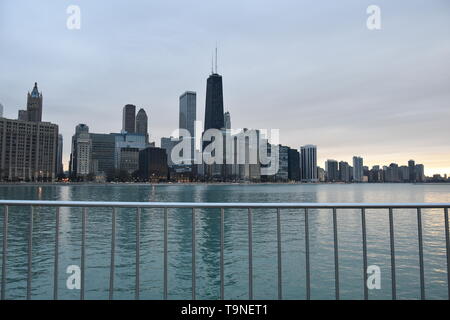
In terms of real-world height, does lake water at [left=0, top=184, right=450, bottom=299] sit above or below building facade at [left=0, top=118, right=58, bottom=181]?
below

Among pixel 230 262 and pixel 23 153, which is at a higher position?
pixel 23 153

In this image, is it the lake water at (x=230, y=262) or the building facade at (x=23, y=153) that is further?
the building facade at (x=23, y=153)

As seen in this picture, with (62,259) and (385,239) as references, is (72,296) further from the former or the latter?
(385,239)

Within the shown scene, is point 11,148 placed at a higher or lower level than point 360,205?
higher

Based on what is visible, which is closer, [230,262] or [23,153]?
[230,262]

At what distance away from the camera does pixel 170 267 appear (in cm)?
1495

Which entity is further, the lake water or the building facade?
the building facade

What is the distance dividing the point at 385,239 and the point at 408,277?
8706 millimetres

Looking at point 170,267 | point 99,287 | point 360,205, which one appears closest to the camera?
point 360,205

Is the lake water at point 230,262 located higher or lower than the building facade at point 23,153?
lower

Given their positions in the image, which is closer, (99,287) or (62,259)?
(99,287)
